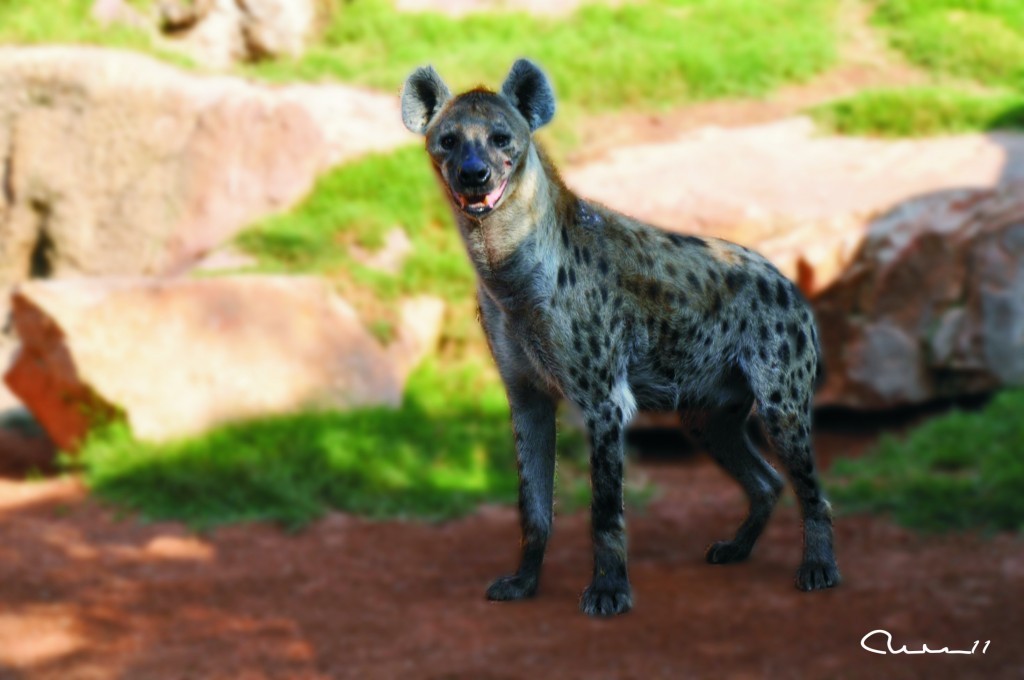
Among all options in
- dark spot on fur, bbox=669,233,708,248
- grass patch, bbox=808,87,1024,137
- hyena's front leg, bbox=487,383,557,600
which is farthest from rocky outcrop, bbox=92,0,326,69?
dark spot on fur, bbox=669,233,708,248

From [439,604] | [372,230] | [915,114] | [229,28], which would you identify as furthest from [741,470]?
[229,28]

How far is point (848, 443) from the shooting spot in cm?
1109

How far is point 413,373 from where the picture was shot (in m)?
11.0

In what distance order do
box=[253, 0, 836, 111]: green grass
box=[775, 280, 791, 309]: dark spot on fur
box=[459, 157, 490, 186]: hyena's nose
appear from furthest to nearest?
box=[253, 0, 836, 111]: green grass
box=[775, 280, 791, 309]: dark spot on fur
box=[459, 157, 490, 186]: hyena's nose

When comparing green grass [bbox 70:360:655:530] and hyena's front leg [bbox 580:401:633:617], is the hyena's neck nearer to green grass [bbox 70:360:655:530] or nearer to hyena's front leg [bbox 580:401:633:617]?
hyena's front leg [bbox 580:401:633:617]

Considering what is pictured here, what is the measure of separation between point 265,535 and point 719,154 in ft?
16.6

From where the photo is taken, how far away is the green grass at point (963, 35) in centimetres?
1359

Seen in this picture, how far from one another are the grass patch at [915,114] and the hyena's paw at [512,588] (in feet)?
30.6

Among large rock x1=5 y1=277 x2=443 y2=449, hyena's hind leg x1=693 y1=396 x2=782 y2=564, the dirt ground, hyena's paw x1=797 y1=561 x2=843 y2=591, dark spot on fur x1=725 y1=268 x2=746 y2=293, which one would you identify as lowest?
the dirt ground

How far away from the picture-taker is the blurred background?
786cm

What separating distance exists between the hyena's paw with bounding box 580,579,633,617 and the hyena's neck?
65 centimetres

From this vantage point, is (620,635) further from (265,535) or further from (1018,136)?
(1018,136)

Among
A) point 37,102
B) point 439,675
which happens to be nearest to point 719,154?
point 439,675

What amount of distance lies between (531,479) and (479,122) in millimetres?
738
